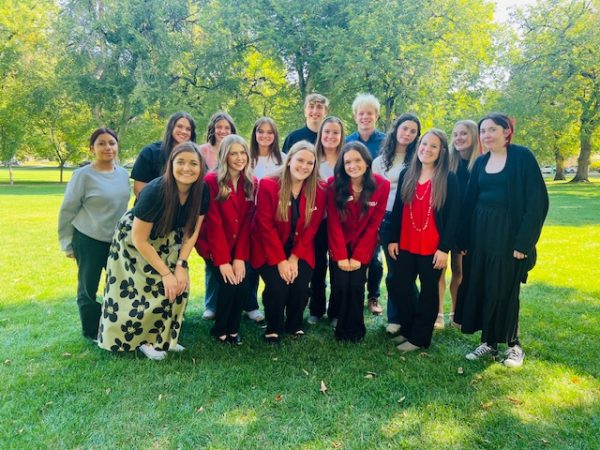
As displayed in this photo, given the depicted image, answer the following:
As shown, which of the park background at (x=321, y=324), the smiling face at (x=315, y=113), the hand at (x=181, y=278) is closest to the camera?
the park background at (x=321, y=324)

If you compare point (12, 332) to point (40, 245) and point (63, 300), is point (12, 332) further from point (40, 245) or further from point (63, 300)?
point (40, 245)

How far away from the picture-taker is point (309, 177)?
4.25 metres

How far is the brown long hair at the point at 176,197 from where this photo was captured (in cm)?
366

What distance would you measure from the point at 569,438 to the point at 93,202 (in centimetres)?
439

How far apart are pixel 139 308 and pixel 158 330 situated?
302 millimetres

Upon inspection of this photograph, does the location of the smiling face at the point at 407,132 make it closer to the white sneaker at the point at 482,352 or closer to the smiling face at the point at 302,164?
the smiling face at the point at 302,164

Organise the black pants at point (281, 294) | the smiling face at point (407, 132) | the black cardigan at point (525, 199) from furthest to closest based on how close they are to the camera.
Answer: the smiling face at point (407, 132) < the black pants at point (281, 294) < the black cardigan at point (525, 199)

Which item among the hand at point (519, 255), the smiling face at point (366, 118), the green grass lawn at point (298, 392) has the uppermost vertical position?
the smiling face at point (366, 118)

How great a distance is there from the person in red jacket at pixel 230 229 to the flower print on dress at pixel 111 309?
95cm

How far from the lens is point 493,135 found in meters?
3.92

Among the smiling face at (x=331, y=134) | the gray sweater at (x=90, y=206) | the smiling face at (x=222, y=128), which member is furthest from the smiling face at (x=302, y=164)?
the gray sweater at (x=90, y=206)

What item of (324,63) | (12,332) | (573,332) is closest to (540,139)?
(324,63)

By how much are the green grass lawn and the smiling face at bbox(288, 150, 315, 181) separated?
5.78 feet

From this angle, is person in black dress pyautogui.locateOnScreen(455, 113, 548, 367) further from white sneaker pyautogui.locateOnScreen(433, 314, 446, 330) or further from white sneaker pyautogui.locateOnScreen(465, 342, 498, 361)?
white sneaker pyautogui.locateOnScreen(433, 314, 446, 330)
